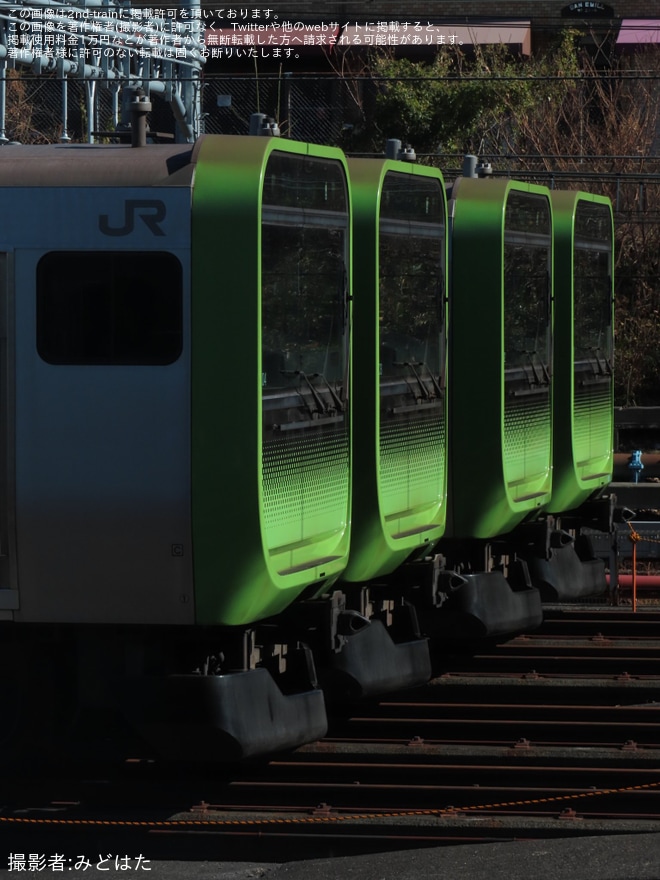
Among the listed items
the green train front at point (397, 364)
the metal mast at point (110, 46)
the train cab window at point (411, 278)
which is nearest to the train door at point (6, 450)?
the green train front at point (397, 364)

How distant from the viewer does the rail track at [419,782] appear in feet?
24.8

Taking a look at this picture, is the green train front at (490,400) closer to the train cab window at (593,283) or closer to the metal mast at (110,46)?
the train cab window at (593,283)

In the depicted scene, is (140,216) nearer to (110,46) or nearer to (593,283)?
→ (593,283)

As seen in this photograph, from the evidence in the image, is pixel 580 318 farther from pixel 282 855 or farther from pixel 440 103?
pixel 440 103

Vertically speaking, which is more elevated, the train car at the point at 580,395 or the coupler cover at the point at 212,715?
the train car at the point at 580,395

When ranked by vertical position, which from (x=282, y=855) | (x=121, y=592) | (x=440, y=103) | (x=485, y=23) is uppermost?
(x=485, y=23)

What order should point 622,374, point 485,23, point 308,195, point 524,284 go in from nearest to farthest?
point 308,195 → point 524,284 → point 622,374 → point 485,23

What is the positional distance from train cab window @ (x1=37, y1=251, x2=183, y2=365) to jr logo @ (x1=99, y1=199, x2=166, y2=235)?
0.31 feet

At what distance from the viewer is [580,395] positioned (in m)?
11.3

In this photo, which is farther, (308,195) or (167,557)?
(308,195)

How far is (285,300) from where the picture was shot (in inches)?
276

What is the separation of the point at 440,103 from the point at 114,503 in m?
18.4

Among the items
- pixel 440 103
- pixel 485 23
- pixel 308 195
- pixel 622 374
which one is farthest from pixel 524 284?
pixel 485 23

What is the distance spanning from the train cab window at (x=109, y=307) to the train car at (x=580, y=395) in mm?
4779
